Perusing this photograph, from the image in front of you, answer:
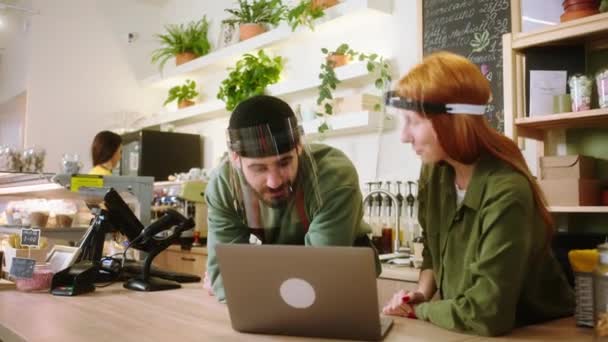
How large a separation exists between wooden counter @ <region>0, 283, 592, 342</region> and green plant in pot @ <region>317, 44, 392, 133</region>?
2116 mm

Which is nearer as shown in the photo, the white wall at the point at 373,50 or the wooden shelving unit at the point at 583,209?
the wooden shelving unit at the point at 583,209

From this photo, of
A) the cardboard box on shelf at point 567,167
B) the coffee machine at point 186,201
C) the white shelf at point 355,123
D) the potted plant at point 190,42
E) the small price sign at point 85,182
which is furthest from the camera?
the potted plant at point 190,42

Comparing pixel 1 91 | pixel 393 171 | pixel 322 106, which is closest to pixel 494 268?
pixel 393 171

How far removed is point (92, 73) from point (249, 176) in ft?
15.6

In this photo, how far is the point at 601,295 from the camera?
114cm

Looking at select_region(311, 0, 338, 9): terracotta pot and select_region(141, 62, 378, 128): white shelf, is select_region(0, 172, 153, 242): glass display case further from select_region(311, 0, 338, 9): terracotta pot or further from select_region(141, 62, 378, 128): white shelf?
select_region(311, 0, 338, 9): terracotta pot

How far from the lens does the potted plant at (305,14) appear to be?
3742 mm

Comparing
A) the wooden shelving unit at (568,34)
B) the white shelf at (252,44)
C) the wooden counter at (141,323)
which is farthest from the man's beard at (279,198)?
the white shelf at (252,44)

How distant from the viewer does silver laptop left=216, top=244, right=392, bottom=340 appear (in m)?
1.06

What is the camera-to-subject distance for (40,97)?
536cm

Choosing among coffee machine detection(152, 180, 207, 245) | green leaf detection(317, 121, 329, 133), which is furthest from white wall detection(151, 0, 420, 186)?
coffee machine detection(152, 180, 207, 245)

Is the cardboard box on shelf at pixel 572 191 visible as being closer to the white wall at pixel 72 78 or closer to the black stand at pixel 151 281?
the black stand at pixel 151 281

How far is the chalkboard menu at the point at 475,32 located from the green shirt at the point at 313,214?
152 centimetres

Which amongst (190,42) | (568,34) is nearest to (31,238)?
(568,34)
